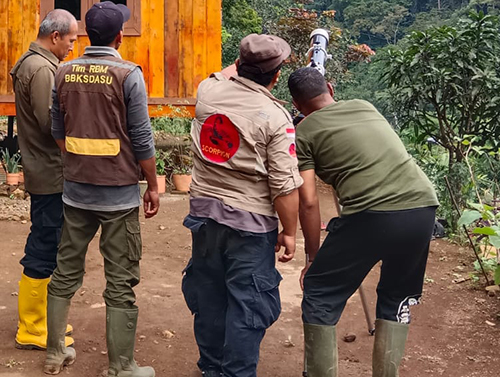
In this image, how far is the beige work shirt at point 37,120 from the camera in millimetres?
4188

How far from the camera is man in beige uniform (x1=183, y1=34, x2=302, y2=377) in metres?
3.44

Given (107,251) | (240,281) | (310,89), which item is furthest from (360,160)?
(107,251)

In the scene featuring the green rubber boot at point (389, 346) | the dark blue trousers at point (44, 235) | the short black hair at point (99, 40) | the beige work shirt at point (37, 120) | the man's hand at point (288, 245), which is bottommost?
the green rubber boot at point (389, 346)

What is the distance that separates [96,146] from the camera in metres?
3.78

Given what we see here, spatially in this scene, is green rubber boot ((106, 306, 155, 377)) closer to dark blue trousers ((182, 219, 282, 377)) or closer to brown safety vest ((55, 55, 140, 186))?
dark blue trousers ((182, 219, 282, 377))

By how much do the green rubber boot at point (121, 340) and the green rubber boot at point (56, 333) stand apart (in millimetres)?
286

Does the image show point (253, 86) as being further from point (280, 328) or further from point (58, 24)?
point (280, 328)

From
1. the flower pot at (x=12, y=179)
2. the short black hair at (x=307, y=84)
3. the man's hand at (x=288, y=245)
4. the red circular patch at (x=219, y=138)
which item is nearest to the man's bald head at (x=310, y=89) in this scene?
the short black hair at (x=307, y=84)

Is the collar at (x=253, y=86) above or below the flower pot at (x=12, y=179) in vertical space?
above

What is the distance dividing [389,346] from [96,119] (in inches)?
77.2

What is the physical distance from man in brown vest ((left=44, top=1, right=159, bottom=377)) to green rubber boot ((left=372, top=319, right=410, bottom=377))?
129 centimetres

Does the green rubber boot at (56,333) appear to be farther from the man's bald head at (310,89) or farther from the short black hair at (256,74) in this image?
the man's bald head at (310,89)

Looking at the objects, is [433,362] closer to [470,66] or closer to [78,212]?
[78,212]

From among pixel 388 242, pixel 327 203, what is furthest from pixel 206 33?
pixel 388 242
